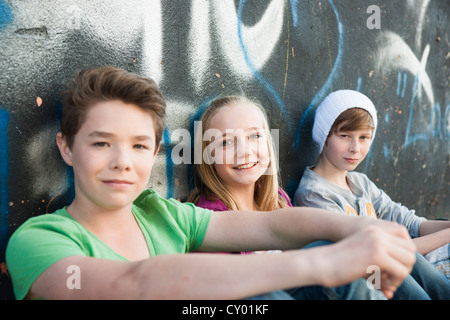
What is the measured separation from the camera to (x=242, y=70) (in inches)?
105

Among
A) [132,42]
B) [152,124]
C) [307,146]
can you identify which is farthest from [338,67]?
[152,124]

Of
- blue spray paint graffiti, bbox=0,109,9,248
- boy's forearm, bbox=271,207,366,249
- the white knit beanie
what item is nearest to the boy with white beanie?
the white knit beanie

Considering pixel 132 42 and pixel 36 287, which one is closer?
pixel 36 287

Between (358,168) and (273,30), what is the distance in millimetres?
1351

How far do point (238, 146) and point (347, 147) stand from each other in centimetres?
87

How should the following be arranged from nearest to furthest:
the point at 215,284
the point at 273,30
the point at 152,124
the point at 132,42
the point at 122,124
A: the point at 215,284
the point at 122,124
the point at 152,124
the point at 132,42
the point at 273,30

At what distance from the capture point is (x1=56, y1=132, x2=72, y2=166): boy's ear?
1599mm

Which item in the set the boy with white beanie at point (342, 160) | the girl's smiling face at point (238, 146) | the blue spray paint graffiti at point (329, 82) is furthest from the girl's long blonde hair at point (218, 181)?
the blue spray paint graffiti at point (329, 82)

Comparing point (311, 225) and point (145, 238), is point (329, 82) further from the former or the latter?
point (145, 238)

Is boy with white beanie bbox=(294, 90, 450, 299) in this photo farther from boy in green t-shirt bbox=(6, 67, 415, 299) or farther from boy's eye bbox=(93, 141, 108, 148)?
boy's eye bbox=(93, 141, 108, 148)

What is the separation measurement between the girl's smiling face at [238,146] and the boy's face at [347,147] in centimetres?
64

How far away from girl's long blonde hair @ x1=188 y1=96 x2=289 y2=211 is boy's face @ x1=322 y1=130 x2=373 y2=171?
0.52m
